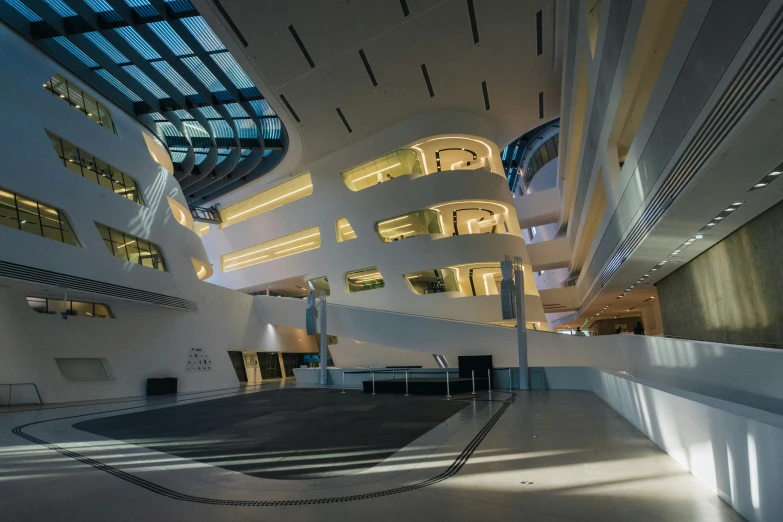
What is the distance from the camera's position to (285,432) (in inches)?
311

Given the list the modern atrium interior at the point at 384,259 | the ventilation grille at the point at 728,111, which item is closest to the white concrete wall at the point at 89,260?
the modern atrium interior at the point at 384,259

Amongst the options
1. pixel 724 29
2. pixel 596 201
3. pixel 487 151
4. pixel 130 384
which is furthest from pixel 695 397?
pixel 487 151

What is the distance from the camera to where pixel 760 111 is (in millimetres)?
5668

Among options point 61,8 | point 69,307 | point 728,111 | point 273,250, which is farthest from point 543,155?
point 728,111

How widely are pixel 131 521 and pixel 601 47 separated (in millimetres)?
13845

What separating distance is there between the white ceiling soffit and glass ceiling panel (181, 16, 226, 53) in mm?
760

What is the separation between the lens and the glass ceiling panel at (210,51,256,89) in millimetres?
18422

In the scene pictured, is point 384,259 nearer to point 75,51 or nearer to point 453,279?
point 453,279

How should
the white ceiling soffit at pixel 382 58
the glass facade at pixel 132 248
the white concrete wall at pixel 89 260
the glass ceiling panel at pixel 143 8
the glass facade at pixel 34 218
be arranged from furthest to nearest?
the glass facade at pixel 132 248 < the white ceiling soffit at pixel 382 58 < the glass ceiling panel at pixel 143 8 < the white concrete wall at pixel 89 260 < the glass facade at pixel 34 218

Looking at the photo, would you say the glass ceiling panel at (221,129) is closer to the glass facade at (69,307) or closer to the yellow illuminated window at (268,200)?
the yellow illuminated window at (268,200)

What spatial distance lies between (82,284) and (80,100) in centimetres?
777

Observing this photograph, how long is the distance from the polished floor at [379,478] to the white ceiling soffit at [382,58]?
14092mm

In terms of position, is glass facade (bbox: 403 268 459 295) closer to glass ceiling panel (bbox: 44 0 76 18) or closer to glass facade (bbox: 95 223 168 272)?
glass facade (bbox: 95 223 168 272)

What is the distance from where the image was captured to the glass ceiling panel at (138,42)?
1622cm
